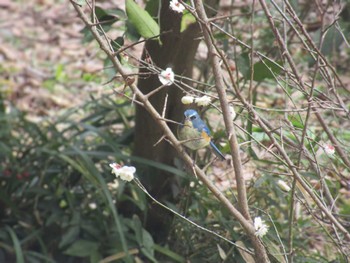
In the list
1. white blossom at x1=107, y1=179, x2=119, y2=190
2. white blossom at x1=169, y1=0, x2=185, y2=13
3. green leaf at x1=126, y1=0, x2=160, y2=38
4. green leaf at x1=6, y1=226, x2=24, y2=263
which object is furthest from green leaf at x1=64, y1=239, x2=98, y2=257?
white blossom at x1=169, y1=0, x2=185, y2=13

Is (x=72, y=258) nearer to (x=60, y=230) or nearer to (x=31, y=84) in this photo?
(x=60, y=230)

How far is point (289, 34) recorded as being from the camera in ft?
11.3

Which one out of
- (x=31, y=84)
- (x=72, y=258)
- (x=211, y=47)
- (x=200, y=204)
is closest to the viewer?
(x=211, y=47)

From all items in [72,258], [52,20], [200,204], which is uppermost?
[52,20]

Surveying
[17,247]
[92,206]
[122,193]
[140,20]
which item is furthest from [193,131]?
[92,206]

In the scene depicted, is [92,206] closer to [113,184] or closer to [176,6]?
[113,184]

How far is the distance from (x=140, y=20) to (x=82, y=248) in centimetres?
110

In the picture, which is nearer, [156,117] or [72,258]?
[156,117]

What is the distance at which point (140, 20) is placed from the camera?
221cm

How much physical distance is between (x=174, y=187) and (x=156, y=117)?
3.92ft

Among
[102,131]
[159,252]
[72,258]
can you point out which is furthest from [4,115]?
[159,252]

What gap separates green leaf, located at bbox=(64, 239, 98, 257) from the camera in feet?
9.35

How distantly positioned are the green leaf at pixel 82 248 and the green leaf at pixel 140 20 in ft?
3.44

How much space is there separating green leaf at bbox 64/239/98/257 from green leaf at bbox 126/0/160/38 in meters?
1.05
